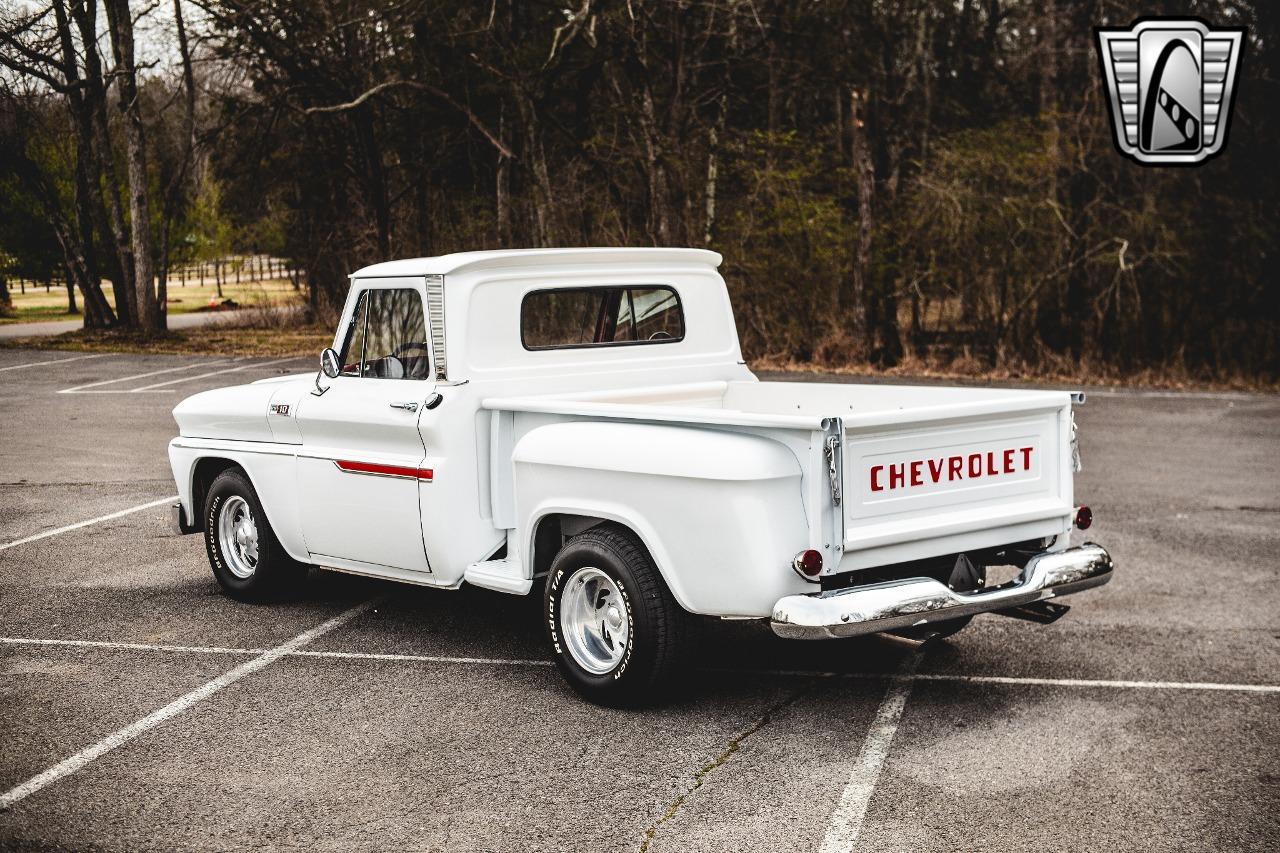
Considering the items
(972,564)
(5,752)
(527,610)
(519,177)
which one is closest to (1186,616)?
(972,564)

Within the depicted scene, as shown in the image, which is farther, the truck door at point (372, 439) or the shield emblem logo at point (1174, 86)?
the shield emblem logo at point (1174, 86)

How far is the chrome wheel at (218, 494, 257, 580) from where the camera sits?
7.44 metres

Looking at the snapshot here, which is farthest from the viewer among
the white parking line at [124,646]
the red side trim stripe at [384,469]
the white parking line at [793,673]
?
the white parking line at [124,646]

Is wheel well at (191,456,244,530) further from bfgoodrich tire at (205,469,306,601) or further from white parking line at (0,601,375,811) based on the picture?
white parking line at (0,601,375,811)

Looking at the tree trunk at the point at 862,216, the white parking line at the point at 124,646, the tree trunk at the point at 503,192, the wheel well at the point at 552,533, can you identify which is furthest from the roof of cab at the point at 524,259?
the tree trunk at the point at 503,192

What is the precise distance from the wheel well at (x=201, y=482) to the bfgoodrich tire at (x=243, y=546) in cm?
16

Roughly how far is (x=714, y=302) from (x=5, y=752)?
4.16 metres

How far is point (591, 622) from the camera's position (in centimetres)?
564

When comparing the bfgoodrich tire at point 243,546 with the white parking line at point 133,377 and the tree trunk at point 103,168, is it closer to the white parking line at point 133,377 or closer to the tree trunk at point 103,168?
the white parking line at point 133,377

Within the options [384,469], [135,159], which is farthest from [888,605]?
[135,159]

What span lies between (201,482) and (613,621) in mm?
3390

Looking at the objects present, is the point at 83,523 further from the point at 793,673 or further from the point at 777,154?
the point at 777,154

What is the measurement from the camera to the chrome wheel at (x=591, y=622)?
5.55 m

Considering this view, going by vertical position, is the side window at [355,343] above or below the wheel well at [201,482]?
above
